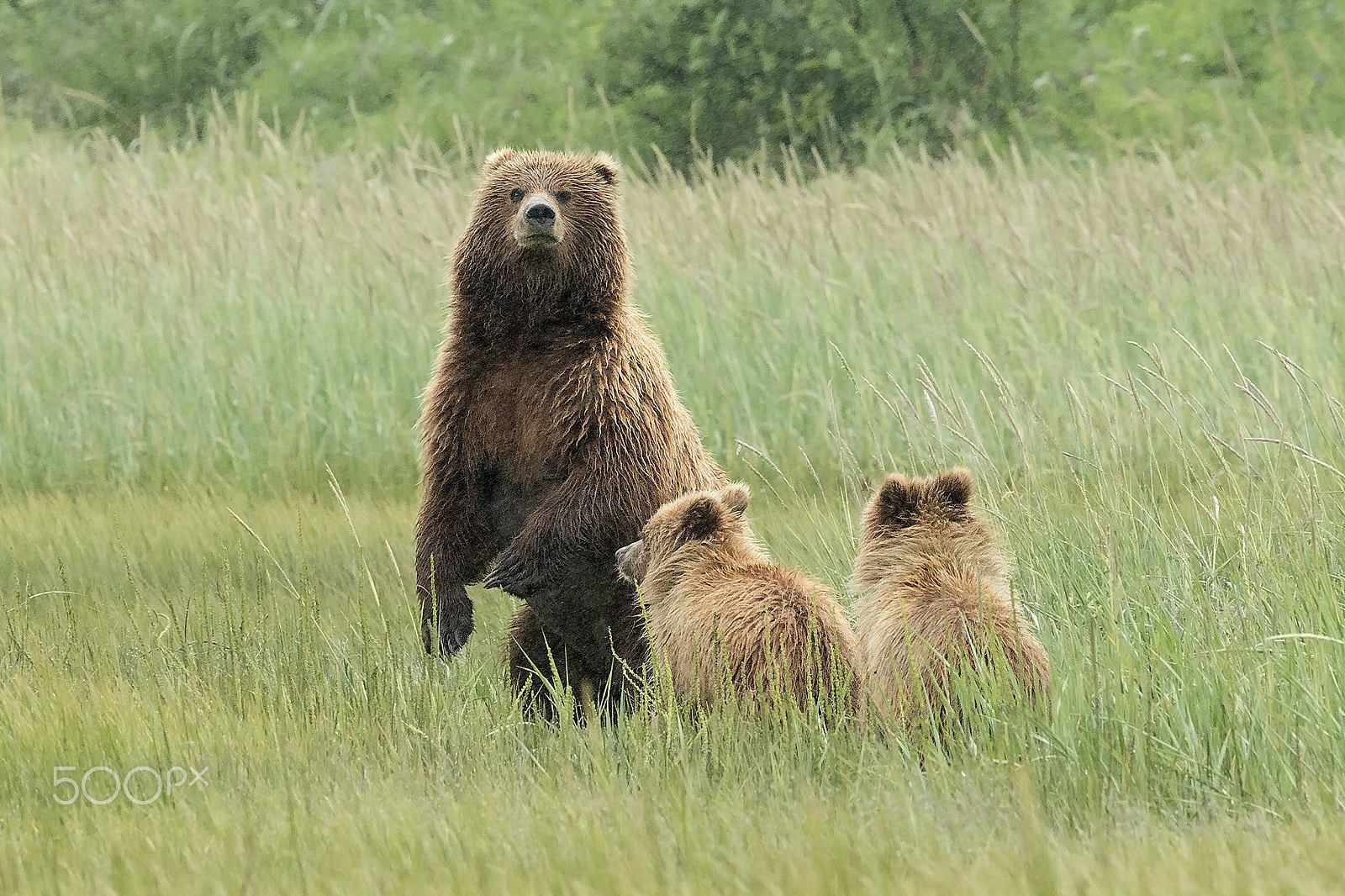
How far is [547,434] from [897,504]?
1.02 meters

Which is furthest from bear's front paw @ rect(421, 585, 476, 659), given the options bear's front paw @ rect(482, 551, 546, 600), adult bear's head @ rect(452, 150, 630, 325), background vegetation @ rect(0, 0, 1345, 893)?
adult bear's head @ rect(452, 150, 630, 325)

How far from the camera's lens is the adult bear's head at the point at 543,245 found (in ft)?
15.3

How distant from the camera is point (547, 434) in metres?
4.62

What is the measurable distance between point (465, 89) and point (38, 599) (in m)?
13.1

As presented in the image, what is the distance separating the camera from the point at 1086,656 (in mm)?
3822

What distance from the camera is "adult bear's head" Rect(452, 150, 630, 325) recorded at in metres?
4.67

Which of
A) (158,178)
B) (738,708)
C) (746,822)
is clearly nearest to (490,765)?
(738,708)

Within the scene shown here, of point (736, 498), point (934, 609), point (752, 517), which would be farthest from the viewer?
point (752, 517)

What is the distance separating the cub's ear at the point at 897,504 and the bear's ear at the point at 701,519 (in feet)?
1.34

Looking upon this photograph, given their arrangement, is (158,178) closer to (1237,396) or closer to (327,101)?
(327,101)

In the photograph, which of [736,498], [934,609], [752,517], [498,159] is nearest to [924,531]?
[934,609]

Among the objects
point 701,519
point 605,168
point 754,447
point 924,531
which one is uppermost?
point 605,168

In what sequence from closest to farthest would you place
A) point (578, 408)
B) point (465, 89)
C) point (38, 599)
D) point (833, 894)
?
point (833, 894) → point (578, 408) → point (38, 599) → point (465, 89)

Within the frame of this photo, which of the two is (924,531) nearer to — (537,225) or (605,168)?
(537,225)
